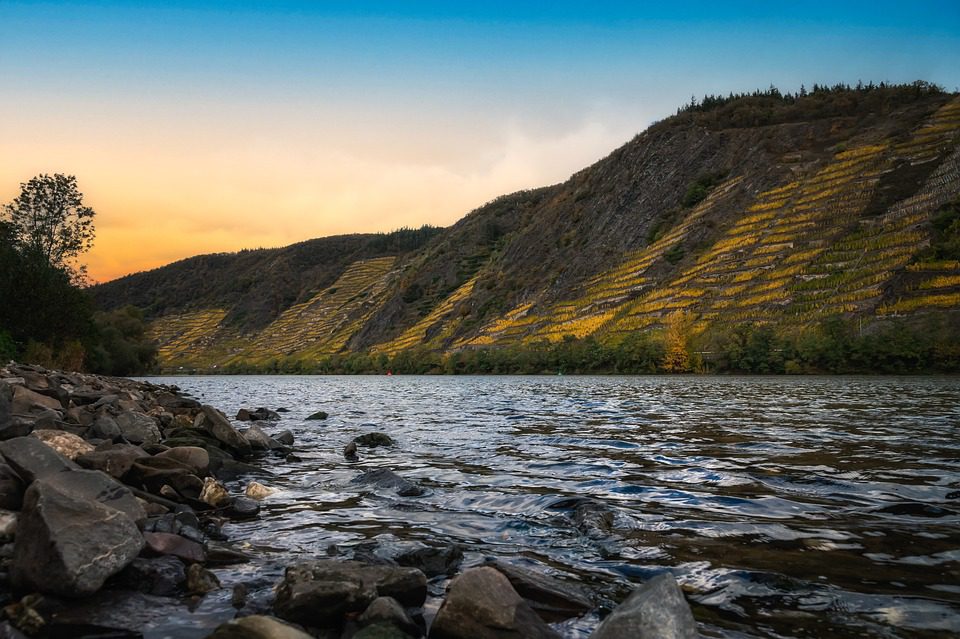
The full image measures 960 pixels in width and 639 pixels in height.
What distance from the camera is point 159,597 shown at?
4.86 metres

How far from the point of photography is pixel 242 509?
804cm

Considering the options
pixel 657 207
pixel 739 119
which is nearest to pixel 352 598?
pixel 657 207

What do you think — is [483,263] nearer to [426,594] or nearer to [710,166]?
[710,166]

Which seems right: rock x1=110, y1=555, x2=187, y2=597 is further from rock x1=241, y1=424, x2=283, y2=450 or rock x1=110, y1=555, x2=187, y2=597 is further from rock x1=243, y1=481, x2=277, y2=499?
rock x1=241, y1=424, x2=283, y2=450

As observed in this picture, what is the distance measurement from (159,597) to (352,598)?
1702 millimetres

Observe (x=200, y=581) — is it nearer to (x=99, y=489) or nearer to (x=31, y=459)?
(x=99, y=489)

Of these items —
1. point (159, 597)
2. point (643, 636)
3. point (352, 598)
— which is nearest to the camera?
point (643, 636)

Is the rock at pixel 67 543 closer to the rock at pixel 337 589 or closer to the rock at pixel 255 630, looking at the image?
the rock at pixel 337 589

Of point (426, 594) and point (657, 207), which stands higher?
point (657, 207)

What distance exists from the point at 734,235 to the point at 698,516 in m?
82.5

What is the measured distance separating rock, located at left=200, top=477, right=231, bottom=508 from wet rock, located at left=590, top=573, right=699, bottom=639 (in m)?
6.29

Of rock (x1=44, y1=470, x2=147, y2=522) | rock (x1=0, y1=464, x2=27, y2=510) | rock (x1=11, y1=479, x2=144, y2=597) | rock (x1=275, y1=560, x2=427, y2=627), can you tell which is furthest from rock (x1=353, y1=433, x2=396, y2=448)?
rock (x1=275, y1=560, x2=427, y2=627)

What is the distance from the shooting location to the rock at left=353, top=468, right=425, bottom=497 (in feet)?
30.1

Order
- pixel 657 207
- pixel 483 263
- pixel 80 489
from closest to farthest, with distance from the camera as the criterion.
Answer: pixel 80 489 → pixel 657 207 → pixel 483 263
